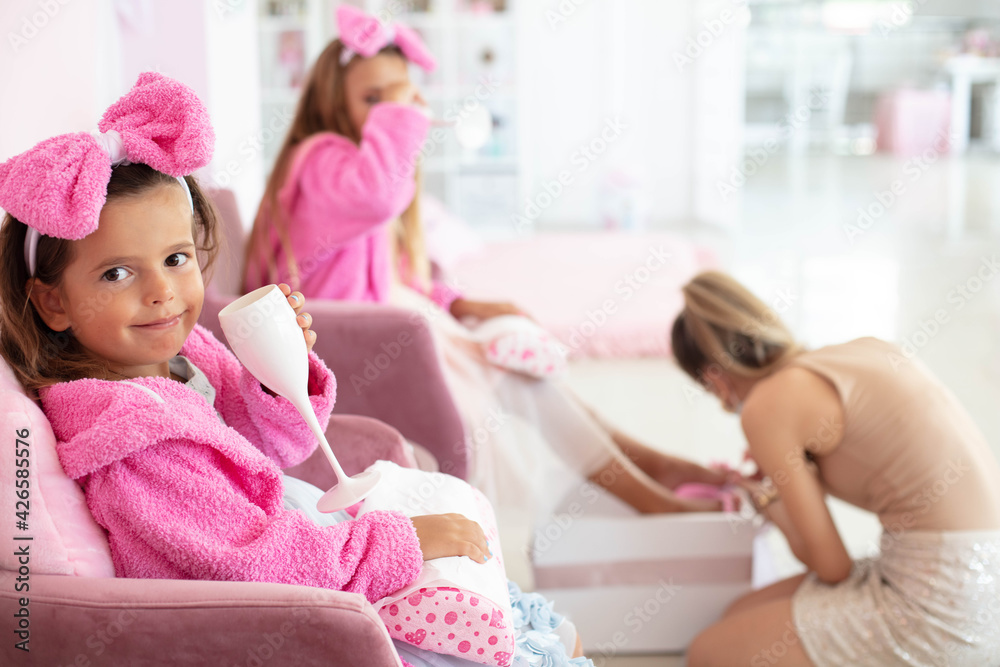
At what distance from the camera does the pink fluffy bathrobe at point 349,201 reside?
6.23ft

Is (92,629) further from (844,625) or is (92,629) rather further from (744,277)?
(744,277)

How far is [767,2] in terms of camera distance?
11.7 meters

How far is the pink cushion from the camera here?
0.83 m

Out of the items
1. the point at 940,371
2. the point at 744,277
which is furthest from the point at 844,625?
the point at 744,277

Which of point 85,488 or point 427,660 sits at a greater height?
point 85,488

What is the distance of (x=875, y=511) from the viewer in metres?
1.50

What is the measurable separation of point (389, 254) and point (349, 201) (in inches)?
9.4

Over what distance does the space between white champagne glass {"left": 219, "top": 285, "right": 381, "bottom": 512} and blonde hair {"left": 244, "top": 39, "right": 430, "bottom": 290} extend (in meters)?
1.02

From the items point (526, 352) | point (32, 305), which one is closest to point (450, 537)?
point (32, 305)

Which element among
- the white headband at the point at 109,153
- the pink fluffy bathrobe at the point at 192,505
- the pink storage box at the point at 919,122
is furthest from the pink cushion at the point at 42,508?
the pink storage box at the point at 919,122

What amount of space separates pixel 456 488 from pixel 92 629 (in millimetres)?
433

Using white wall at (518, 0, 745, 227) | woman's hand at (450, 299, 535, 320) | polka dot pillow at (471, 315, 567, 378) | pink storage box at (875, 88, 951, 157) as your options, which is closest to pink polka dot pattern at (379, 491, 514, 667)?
polka dot pillow at (471, 315, 567, 378)

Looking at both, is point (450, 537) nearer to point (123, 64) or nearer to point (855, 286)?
point (123, 64)

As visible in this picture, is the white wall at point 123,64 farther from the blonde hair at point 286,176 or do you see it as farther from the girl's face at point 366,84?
the girl's face at point 366,84
